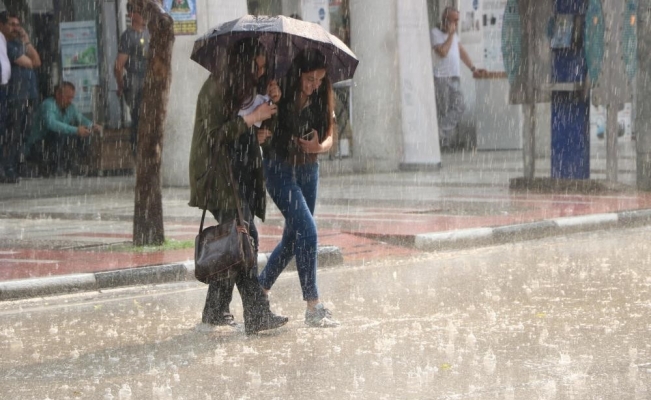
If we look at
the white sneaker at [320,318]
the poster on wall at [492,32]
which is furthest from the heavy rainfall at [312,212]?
the poster on wall at [492,32]

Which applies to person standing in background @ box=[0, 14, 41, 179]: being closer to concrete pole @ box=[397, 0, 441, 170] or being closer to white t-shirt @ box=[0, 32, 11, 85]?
white t-shirt @ box=[0, 32, 11, 85]

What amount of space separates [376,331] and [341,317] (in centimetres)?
64

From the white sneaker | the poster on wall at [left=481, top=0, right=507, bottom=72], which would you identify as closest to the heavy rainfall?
the white sneaker

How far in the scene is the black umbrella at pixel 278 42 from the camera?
7.89 metres

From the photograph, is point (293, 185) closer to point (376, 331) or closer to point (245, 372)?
point (376, 331)

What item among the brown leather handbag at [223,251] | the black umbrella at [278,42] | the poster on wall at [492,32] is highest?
the poster on wall at [492,32]

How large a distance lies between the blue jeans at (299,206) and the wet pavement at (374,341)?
337 millimetres

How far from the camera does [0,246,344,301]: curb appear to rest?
375 inches

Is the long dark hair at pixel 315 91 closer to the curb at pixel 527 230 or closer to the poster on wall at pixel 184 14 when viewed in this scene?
the curb at pixel 527 230

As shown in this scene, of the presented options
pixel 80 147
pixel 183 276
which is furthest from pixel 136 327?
pixel 80 147

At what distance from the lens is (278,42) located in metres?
8.27

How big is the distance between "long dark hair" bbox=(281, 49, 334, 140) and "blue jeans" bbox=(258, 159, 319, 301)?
0.28 meters

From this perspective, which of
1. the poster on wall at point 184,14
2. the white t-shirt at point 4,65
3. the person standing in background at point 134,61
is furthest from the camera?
the person standing in background at point 134,61

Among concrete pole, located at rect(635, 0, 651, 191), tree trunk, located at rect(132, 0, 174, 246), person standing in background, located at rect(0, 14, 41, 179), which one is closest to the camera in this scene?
tree trunk, located at rect(132, 0, 174, 246)
